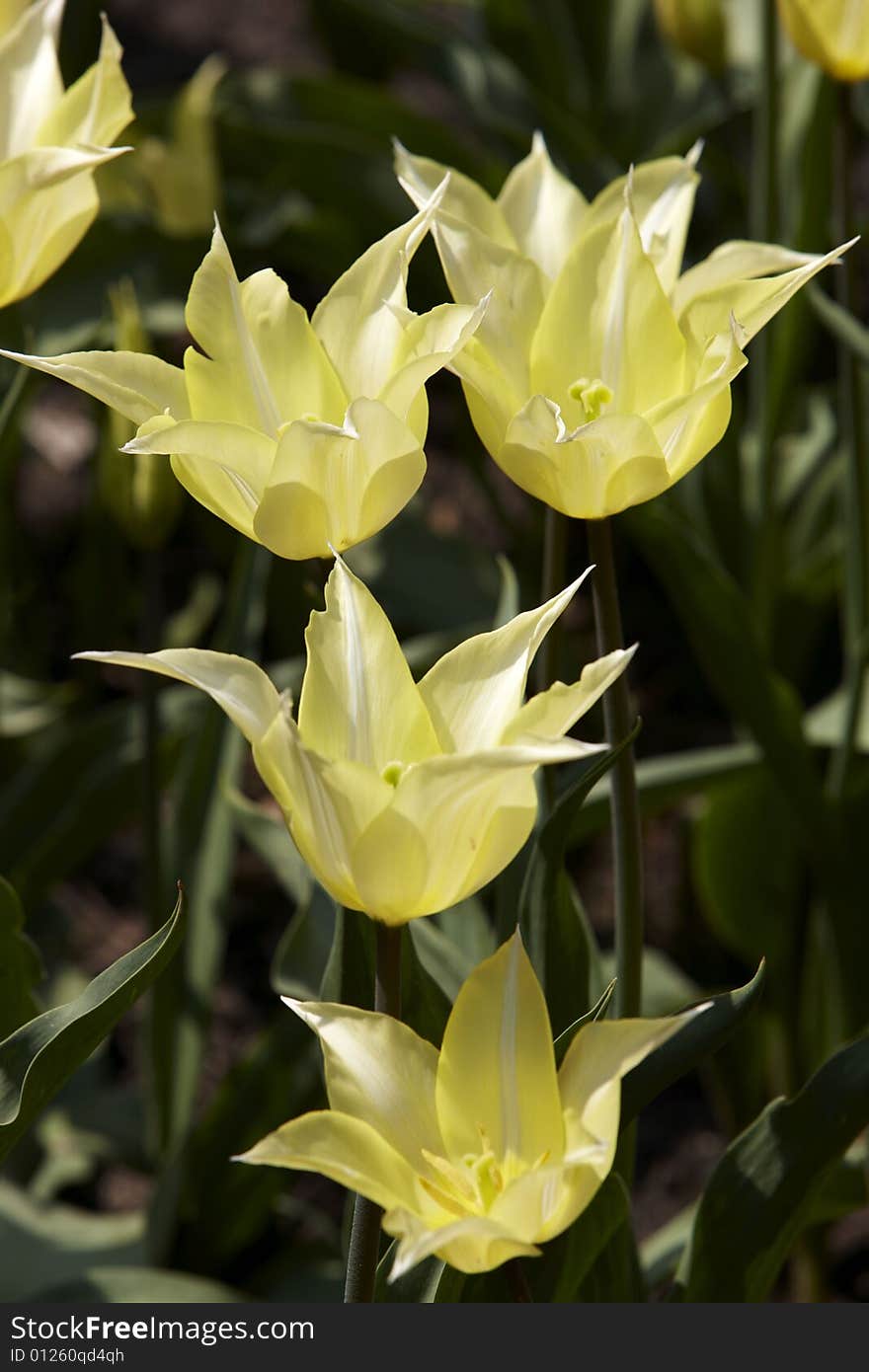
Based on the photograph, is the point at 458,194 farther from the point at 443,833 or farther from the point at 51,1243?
the point at 51,1243

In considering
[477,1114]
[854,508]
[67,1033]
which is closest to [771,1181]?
[477,1114]

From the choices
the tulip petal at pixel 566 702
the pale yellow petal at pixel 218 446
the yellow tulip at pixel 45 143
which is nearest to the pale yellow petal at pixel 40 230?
the yellow tulip at pixel 45 143

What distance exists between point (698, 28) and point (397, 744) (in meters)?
1.16

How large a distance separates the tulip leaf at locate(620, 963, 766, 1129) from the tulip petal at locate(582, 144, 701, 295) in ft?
1.22

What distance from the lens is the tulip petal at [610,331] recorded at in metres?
0.80

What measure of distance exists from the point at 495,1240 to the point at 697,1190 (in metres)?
1.16

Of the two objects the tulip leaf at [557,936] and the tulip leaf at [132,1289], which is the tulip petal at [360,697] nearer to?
the tulip leaf at [557,936]

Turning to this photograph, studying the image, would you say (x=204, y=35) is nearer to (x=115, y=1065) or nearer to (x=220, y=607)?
(x=220, y=607)

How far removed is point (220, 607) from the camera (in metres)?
2.21

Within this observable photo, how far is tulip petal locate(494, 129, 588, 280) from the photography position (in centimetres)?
90

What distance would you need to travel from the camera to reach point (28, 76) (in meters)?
1.02

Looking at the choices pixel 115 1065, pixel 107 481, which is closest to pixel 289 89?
pixel 107 481

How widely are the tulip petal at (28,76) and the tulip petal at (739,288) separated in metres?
0.43

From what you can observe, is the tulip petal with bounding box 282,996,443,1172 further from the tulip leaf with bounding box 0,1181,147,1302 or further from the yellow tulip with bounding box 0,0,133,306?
the tulip leaf with bounding box 0,1181,147,1302
